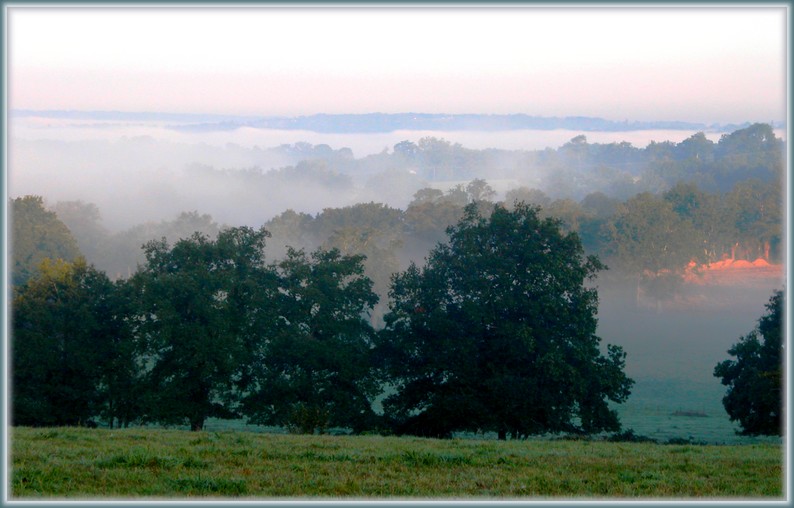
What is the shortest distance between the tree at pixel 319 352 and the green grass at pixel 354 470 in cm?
1334

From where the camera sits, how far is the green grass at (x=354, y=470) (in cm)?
1097

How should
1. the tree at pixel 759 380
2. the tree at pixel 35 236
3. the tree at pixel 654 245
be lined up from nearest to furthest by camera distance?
the tree at pixel 759 380
the tree at pixel 35 236
the tree at pixel 654 245

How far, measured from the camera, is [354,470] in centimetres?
1247

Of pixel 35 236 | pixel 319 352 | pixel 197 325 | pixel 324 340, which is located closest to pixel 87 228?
pixel 35 236

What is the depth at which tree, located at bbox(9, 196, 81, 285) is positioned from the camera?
54.5 m

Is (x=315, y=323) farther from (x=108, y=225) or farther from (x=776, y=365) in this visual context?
(x=108, y=225)

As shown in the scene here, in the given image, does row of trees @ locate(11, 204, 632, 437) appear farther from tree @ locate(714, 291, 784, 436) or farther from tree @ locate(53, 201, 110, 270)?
tree @ locate(53, 201, 110, 270)

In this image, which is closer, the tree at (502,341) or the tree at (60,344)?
the tree at (502,341)

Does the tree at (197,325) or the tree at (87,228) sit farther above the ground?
the tree at (87,228)

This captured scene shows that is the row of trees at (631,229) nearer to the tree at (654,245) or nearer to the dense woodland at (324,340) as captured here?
the tree at (654,245)

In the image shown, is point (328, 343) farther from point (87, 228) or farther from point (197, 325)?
point (87, 228)

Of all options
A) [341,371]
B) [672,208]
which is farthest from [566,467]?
[672,208]

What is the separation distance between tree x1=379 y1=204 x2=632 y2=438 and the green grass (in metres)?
12.4

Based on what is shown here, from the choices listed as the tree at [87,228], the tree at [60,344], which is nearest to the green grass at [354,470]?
the tree at [60,344]
